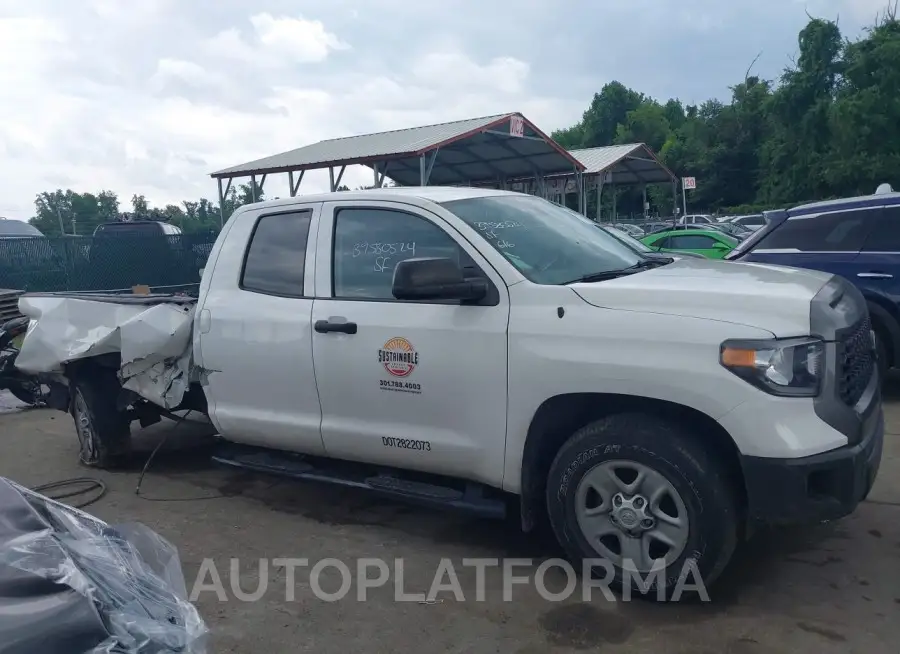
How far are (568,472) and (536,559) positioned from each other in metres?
0.74

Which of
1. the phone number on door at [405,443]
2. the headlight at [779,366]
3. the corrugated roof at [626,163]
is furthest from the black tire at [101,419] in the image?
the corrugated roof at [626,163]

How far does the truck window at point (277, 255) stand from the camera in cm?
465

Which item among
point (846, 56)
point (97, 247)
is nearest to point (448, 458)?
point (97, 247)

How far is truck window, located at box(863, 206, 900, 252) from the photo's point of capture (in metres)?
6.89

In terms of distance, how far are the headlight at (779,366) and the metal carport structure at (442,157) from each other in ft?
43.0

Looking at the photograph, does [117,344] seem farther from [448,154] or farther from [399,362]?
[448,154]

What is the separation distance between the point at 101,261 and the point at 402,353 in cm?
1203

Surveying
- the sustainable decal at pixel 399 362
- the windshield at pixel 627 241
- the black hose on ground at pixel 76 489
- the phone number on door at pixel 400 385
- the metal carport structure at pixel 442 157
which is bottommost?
the black hose on ground at pixel 76 489

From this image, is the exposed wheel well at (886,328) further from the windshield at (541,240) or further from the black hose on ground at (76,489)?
the black hose on ground at (76,489)

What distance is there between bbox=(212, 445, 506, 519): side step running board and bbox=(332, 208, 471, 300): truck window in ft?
3.32

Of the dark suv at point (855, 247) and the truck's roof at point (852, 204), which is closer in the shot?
the dark suv at point (855, 247)

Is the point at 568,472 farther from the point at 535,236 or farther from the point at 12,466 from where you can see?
the point at 12,466

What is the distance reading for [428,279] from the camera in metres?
3.65

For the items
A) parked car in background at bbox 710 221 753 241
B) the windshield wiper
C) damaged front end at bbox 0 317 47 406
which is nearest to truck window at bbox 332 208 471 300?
the windshield wiper
